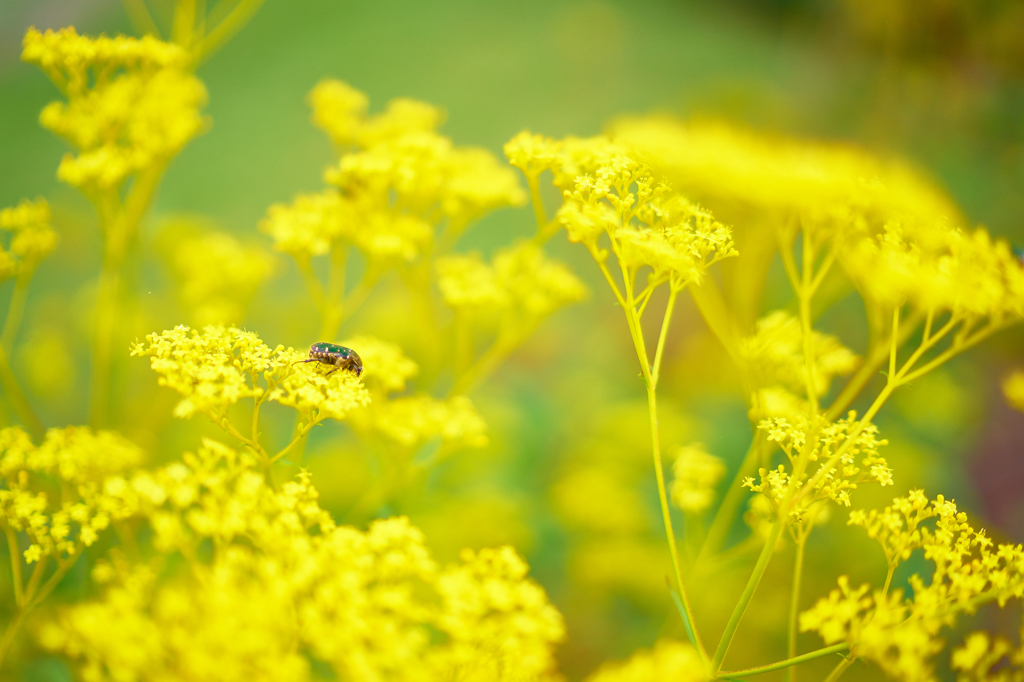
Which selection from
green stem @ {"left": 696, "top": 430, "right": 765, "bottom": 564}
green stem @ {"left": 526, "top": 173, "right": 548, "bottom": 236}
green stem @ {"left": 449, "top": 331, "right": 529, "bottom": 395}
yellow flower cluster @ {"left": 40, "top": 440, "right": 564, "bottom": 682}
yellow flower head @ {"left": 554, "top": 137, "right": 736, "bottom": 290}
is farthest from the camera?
green stem @ {"left": 449, "top": 331, "right": 529, "bottom": 395}

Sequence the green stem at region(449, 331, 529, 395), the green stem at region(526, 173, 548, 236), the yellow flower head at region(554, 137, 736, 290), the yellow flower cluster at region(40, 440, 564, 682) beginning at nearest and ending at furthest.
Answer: the yellow flower cluster at region(40, 440, 564, 682) < the yellow flower head at region(554, 137, 736, 290) < the green stem at region(526, 173, 548, 236) < the green stem at region(449, 331, 529, 395)

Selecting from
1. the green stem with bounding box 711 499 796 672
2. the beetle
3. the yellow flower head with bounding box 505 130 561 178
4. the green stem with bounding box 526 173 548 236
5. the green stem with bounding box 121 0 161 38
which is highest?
the green stem with bounding box 121 0 161 38

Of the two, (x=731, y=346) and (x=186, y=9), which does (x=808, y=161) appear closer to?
(x=731, y=346)

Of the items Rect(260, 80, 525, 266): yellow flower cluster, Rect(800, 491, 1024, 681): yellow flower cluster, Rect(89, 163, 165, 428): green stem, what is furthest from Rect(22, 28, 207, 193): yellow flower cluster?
Rect(800, 491, 1024, 681): yellow flower cluster

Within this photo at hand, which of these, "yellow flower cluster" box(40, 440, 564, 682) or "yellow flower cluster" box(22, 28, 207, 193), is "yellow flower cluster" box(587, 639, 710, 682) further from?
"yellow flower cluster" box(22, 28, 207, 193)

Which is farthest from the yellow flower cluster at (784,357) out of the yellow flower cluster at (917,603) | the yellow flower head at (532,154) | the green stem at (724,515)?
the yellow flower head at (532,154)

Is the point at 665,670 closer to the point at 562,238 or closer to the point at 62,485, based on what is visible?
the point at 62,485

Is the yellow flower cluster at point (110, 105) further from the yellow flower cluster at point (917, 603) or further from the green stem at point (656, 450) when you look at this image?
the yellow flower cluster at point (917, 603)

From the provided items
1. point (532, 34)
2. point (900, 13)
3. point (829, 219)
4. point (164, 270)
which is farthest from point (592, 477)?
point (900, 13)
